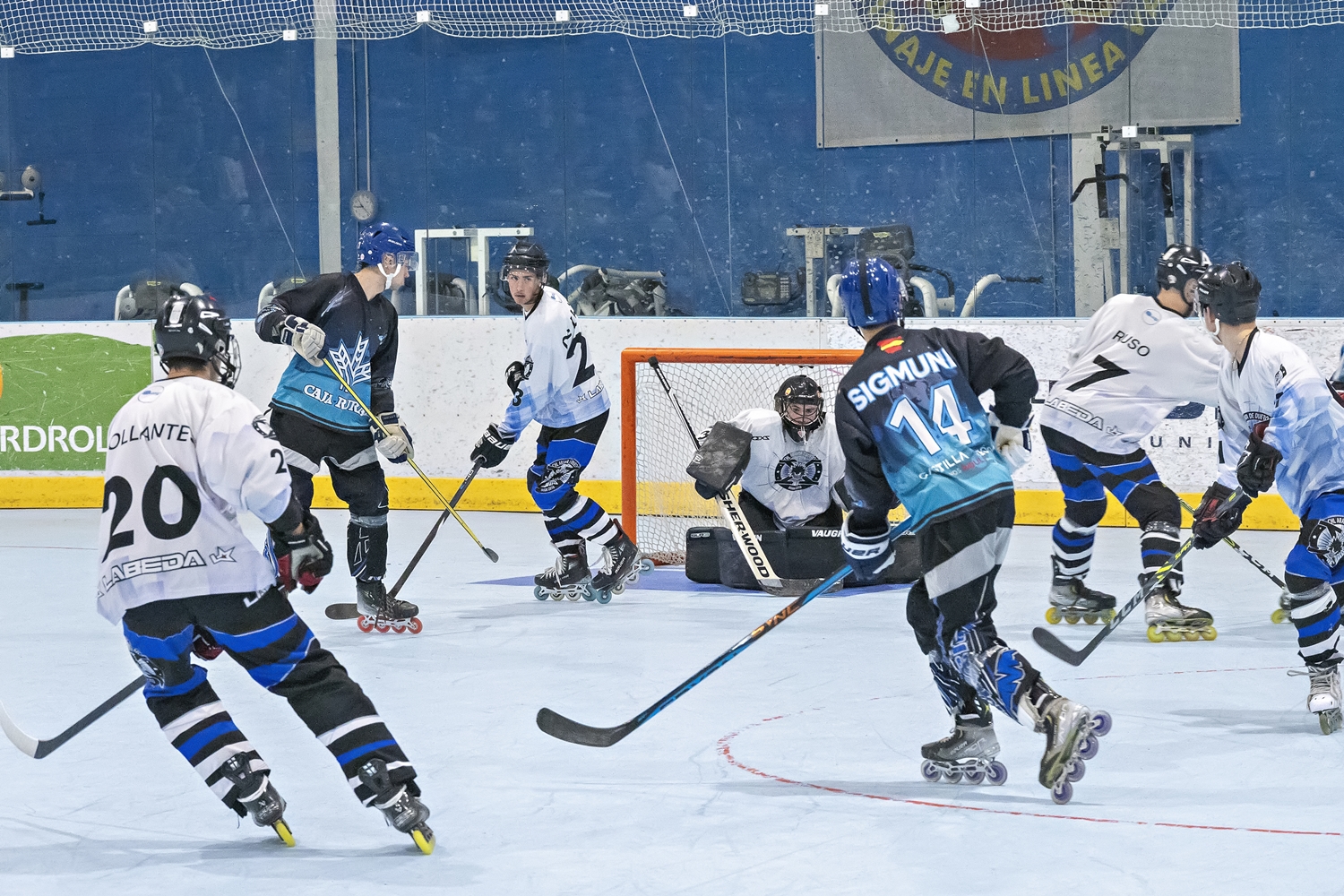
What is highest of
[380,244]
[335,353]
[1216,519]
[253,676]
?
[380,244]

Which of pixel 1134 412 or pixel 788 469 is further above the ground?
pixel 1134 412

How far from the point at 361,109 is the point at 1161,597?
6.83 m

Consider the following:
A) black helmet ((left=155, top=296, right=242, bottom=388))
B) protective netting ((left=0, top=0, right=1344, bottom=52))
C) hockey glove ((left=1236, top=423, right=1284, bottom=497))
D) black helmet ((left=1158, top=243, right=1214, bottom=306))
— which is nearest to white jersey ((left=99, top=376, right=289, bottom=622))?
black helmet ((left=155, top=296, right=242, bottom=388))

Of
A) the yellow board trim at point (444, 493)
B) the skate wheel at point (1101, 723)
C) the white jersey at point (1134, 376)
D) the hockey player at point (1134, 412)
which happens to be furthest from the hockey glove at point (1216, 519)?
the yellow board trim at point (444, 493)

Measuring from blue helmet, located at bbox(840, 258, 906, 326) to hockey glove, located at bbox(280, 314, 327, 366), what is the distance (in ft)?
7.97

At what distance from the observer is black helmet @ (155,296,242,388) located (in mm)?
3109

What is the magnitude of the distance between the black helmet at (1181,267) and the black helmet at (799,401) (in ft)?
4.99

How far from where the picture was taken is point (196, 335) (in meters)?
3.11

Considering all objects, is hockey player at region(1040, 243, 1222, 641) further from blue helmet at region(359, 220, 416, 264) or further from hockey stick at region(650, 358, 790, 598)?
blue helmet at region(359, 220, 416, 264)

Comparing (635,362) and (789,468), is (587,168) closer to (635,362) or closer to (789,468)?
(635,362)

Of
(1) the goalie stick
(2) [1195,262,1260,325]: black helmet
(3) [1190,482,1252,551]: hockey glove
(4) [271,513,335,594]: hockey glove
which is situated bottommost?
(1) the goalie stick

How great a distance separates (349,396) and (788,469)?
1.84m

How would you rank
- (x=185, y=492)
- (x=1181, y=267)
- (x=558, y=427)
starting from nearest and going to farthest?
1. (x=185, y=492)
2. (x=1181, y=267)
3. (x=558, y=427)

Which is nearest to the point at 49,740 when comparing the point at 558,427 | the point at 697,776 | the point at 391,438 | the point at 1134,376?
the point at 697,776
